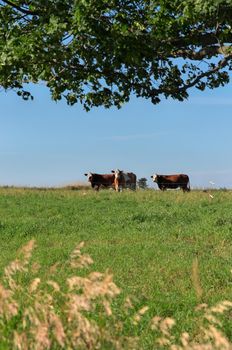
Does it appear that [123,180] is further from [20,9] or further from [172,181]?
[20,9]

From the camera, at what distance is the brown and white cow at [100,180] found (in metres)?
49.0

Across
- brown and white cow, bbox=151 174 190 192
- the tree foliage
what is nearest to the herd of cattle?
brown and white cow, bbox=151 174 190 192

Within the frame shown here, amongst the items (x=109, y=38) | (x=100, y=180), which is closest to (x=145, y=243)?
(x=109, y=38)

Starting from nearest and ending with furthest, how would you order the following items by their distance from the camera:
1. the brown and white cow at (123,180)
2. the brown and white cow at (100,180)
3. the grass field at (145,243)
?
the grass field at (145,243) < the brown and white cow at (123,180) < the brown and white cow at (100,180)

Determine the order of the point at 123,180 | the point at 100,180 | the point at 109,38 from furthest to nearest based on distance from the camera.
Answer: the point at 100,180 → the point at 123,180 → the point at 109,38

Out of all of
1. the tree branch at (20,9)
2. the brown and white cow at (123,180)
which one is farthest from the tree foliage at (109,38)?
the brown and white cow at (123,180)

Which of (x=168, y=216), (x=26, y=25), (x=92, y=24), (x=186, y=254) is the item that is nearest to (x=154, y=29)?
(x=92, y=24)

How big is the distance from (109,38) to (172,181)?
118ft

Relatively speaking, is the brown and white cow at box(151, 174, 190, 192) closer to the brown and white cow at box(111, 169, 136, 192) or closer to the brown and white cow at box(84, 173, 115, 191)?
the brown and white cow at box(111, 169, 136, 192)

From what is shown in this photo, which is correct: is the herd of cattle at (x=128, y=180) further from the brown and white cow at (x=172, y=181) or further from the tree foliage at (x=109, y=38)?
the tree foliage at (x=109, y=38)

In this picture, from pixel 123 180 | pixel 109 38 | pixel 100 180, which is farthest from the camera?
pixel 100 180

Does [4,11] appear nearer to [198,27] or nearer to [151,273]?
[198,27]

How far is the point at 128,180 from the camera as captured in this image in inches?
1887

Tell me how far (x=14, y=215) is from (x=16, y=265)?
1894 cm
